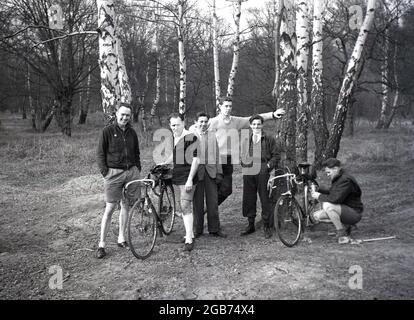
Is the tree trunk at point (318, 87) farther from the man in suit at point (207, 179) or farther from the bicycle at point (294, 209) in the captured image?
the man in suit at point (207, 179)

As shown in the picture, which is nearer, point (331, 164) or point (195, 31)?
point (331, 164)

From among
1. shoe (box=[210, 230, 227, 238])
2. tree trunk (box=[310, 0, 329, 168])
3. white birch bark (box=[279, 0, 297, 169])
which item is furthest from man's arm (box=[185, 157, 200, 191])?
tree trunk (box=[310, 0, 329, 168])

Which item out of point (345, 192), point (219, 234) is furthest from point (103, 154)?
point (345, 192)

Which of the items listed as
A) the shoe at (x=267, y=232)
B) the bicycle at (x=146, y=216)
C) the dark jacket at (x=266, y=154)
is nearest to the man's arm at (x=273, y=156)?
the dark jacket at (x=266, y=154)

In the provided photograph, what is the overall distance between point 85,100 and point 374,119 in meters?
26.0

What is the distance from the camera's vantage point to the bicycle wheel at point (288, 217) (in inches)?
209

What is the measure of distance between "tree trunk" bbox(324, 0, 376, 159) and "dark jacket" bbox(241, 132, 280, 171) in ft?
16.0

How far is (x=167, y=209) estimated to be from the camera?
20.1ft

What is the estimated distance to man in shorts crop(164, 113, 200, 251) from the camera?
207 inches

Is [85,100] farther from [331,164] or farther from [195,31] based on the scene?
[331,164]

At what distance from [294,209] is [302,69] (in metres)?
5.81

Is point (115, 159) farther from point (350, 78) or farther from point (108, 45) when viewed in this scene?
point (350, 78)

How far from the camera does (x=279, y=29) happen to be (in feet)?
20.3

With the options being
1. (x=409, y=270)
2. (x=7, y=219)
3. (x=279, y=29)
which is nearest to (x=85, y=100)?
(x=7, y=219)
